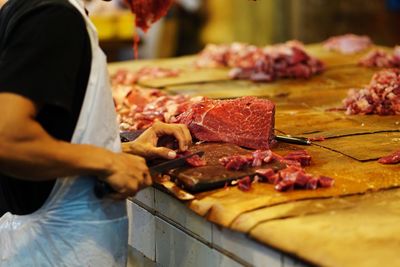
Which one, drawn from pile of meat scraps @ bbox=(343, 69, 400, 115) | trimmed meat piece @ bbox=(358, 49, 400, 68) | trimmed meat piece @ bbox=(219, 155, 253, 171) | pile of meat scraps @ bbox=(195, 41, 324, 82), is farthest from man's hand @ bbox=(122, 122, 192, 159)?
trimmed meat piece @ bbox=(358, 49, 400, 68)

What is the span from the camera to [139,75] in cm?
636

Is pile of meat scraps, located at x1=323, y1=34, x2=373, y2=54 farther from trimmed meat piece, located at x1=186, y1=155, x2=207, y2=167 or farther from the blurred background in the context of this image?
trimmed meat piece, located at x1=186, y1=155, x2=207, y2=167

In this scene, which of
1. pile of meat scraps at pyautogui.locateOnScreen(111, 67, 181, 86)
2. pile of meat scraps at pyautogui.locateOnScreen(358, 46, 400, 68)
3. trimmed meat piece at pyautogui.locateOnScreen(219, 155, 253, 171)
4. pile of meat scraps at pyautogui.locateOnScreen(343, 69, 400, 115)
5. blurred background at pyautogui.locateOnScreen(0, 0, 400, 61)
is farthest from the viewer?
blurred background at pyautogui.locateOnScreen(0, 0, 400, 61)

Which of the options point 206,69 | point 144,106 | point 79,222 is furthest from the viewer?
point 206,69

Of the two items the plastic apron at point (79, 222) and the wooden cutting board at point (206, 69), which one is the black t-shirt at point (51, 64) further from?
the wooden cutting board at point (206, 69)

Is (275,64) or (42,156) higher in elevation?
(42,156)

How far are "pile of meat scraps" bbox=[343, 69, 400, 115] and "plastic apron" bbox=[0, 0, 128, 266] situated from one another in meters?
2.15

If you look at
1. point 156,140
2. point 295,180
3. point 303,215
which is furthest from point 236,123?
point 303,215

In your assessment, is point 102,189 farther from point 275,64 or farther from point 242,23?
point 242,23

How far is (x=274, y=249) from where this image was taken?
2795mm

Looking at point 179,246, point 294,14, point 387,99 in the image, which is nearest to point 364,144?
point 387,99

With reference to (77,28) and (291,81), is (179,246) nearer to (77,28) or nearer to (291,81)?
(77,28)

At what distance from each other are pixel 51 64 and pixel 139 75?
366 cm

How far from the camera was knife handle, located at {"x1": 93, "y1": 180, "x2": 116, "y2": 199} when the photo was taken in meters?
2.99
